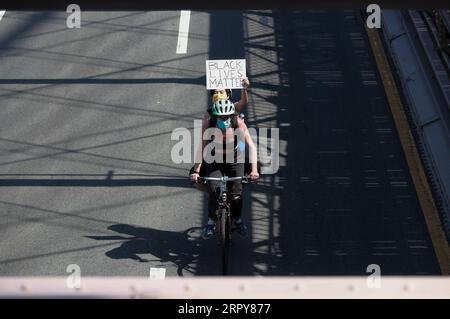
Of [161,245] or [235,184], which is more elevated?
[235,184]

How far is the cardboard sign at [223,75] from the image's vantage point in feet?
35.4

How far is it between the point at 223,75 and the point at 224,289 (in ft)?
27.7

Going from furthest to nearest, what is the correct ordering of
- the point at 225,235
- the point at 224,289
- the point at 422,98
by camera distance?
the point at 422,98 < the point at 225,235 < the point at 224,289

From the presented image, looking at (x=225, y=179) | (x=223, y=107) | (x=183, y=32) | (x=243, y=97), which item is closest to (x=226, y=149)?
(x=225, y=179)

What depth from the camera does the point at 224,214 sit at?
9.84 m

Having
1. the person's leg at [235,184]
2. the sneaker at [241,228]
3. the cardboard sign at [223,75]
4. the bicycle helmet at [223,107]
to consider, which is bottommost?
the sneaker at [241,228]

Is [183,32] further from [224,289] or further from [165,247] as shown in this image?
[224,289]

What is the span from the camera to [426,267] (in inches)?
400

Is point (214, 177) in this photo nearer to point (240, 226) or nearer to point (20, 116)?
point (240, 226)

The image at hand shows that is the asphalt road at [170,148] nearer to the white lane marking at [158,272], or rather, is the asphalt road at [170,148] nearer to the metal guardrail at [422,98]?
the white lane marking at [158,272]

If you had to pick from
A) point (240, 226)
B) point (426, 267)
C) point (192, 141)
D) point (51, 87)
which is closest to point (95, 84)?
point (51, 87)

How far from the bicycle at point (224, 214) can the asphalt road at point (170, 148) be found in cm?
41

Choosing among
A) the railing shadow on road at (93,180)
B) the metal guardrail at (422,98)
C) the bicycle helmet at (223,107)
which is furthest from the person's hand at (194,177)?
the metal guardrail at (422,98)

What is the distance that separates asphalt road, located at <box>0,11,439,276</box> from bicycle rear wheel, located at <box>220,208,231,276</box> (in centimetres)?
32
